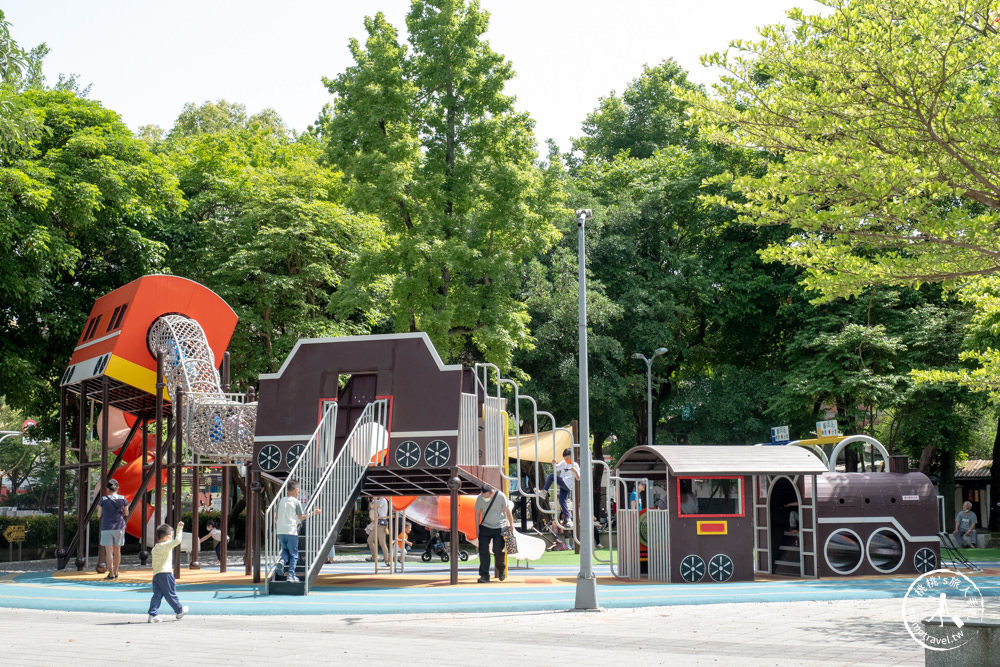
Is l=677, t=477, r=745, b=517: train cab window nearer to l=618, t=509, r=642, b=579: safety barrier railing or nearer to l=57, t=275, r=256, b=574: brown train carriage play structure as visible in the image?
l=618, t=509, r=642, b=579: safety barrier railing

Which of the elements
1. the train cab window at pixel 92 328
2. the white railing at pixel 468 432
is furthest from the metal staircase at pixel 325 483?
the train cab window at pixel 92 328

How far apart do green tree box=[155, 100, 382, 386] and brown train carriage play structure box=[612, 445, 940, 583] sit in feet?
47.1

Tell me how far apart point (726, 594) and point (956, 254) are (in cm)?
710

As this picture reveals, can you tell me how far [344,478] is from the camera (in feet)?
65.1

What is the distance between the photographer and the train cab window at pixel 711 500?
20312 mm

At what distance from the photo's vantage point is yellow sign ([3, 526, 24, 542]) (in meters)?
32.6

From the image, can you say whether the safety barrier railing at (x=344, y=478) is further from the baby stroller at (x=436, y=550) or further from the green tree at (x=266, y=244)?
the green tree at (x=266, y=244)

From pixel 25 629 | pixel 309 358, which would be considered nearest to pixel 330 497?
pixel 309 358

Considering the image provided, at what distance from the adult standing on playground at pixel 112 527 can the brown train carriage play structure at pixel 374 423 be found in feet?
10.2

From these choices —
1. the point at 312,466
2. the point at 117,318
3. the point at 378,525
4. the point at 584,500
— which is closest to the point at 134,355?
the point at 117,318

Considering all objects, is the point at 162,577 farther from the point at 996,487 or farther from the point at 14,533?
the point at 996,487

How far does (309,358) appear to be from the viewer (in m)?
21.5

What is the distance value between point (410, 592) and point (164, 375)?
9.07m

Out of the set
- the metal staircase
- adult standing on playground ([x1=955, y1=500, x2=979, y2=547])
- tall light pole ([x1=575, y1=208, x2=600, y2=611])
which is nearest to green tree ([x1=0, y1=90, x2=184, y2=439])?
the metal staircase
